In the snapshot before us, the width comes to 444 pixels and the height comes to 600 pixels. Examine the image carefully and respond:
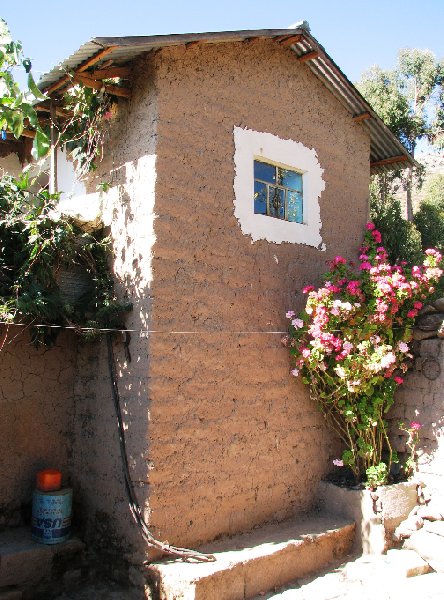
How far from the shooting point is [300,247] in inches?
261

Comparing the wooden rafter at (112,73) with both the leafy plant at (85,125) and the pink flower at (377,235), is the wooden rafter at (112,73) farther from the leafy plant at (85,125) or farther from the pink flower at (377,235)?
the pink flower at (377,235)

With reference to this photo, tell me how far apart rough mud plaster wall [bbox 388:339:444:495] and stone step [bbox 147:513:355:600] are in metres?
1.12

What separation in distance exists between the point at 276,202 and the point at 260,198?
277 mm

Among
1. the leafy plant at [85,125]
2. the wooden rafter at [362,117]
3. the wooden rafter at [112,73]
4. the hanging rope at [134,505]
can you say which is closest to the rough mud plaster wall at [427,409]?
the hanging rope at [134,505]

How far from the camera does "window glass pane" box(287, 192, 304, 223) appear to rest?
22.2ft

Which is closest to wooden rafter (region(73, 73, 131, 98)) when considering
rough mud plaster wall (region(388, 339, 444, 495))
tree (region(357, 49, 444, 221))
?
rough mud plaster wall (region(388, 339, 444, 495))

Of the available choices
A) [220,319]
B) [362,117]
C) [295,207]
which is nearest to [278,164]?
[295,207]

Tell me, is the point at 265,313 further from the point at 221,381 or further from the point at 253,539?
the point at 253,539

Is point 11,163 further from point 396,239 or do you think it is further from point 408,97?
point 408,97

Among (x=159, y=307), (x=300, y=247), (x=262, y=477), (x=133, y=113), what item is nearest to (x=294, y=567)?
(x=262, y=477)

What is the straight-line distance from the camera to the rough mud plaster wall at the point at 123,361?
5.18m

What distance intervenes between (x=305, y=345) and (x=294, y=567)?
224 cm

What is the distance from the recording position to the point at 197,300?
215 inches

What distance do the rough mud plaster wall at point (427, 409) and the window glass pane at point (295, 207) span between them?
6.90ft
